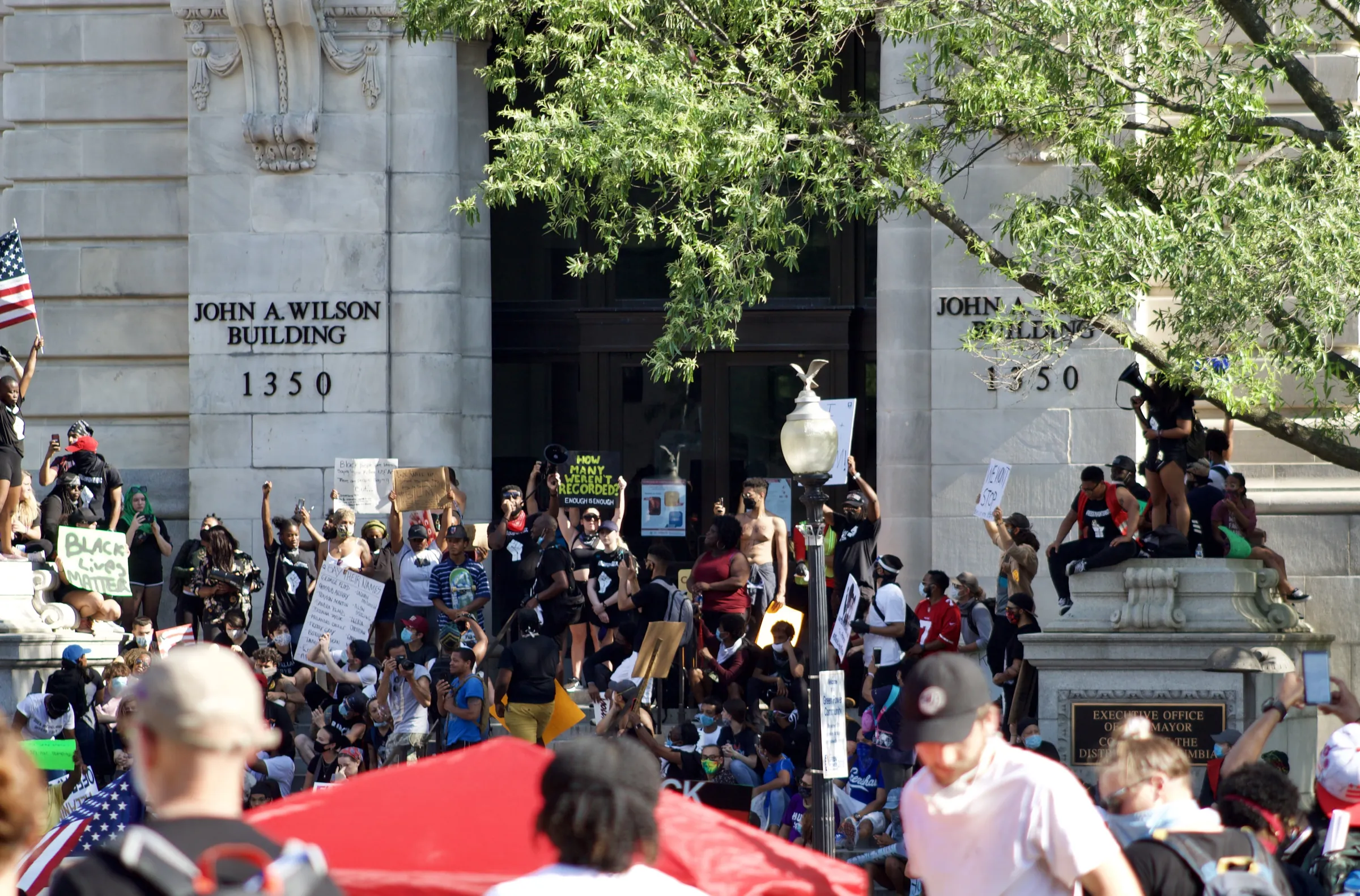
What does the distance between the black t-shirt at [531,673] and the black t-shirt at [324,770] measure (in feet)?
4.91

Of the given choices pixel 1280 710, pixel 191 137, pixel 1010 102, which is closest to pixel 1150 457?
pixel 1010 102

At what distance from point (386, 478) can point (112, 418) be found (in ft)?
14.2

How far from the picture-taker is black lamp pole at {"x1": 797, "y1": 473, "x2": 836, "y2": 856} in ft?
36.9

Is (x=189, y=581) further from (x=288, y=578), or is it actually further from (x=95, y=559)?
(x=95, y=559)

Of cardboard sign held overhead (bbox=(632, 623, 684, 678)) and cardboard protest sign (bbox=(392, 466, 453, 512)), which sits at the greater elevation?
cardboard protest sign (bbox=(392, 466, 453, 512))

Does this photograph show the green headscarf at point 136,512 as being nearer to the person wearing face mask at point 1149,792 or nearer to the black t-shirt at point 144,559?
the black t-shirt at point 144,559

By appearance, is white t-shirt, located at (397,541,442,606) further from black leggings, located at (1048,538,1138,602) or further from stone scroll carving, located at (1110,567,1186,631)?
stone scroll carving, located at (1110,567,1186,631)

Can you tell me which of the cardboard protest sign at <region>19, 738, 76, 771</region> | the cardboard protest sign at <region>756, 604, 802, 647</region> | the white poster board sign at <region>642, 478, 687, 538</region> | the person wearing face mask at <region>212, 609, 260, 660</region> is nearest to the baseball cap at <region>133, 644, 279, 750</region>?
the cardboard protest sign at <region>19, 738, 76, 771</region>

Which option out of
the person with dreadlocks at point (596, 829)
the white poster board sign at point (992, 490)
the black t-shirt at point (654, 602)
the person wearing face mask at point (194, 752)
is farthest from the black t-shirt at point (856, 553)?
the person wearing face mask at point (194, 752)

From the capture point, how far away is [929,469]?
64.1 ft

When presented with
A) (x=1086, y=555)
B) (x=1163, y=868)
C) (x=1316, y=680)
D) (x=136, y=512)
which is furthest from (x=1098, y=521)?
(x=1163, y=868)

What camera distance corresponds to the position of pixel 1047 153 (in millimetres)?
14344

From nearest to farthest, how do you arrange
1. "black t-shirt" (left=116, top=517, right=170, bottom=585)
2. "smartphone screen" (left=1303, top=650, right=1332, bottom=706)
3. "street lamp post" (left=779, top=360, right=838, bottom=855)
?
"smartphone screen" (left=1303, top=650, right=1332, bottom=706) → "street lamp post" (left=779, top=360, right=838, bottom=855) → "black t-shirt" (left=116, top=517, right=170, bottom=585)

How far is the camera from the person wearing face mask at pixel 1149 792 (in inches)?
200
